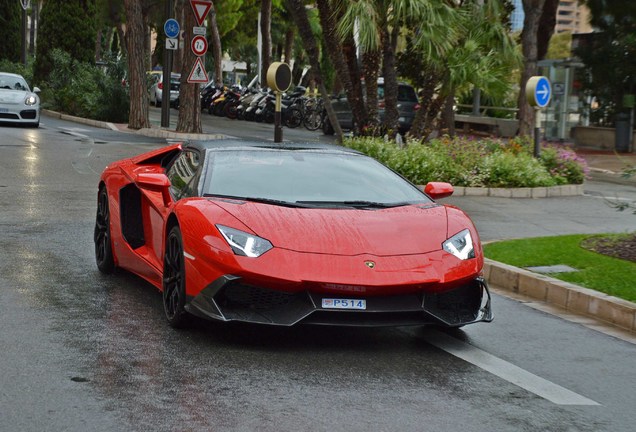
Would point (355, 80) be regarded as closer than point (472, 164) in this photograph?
No

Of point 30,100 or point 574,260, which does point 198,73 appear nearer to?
point 30,100

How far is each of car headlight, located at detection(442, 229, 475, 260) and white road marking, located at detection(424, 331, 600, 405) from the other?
550mm

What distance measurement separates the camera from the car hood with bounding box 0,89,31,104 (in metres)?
31.1

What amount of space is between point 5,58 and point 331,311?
57126 mm

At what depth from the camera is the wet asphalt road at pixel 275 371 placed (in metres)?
5.55

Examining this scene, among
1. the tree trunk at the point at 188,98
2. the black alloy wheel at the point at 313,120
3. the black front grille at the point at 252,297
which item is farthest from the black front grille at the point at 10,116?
the black front grille at the point at 252,297

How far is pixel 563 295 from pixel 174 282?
10.4 feet

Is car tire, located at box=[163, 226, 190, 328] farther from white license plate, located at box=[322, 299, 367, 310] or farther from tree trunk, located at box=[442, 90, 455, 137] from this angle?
tree trunk, located at box=[442, 90, 455, 137]

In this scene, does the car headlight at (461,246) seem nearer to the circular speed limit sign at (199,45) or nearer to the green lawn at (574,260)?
the green lawn at (574,260)

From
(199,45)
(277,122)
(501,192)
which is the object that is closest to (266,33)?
(199,45)

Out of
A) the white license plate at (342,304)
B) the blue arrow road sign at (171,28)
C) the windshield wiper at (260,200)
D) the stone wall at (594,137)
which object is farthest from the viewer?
the blue arrow road sign at (171,28)

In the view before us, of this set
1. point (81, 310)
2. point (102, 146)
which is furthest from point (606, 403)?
point (102, 146)

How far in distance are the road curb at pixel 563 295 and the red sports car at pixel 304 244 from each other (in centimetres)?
146

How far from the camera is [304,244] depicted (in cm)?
699
